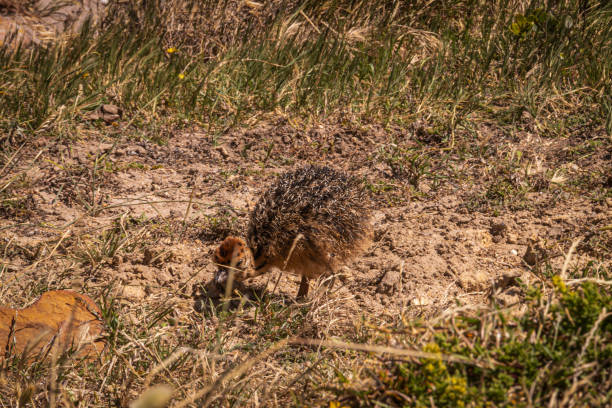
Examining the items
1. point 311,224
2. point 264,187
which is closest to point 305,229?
point 311,224

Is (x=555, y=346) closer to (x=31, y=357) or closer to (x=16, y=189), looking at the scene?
(x=31, y=357)

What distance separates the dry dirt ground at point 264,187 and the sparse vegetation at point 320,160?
0.02 meters

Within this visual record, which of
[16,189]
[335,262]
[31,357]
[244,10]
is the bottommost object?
[16,189]

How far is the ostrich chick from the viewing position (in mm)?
3623

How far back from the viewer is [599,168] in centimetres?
468

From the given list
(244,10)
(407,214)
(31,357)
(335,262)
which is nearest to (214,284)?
(335,262)

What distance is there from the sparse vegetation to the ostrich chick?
0.87ft

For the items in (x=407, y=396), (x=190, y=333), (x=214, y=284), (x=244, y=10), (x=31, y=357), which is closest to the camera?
(x=407, y=396)

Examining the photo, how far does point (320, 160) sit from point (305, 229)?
1833mm

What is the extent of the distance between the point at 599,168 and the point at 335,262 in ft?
8.97

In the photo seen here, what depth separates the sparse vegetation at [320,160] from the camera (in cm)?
208

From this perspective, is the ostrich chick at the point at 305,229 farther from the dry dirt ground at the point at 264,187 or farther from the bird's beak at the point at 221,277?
the dry dirt ground at the point at 264,187

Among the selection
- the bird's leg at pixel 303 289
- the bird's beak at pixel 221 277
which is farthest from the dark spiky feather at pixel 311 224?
the bird's beak at pixel 221 277

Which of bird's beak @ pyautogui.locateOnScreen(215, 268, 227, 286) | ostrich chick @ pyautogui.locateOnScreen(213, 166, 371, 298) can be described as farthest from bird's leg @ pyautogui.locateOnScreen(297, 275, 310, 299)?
bird's beak @ pyautogui.locateOnScreen(215, 268, 227, 286)
